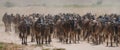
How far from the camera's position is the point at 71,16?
514 cm

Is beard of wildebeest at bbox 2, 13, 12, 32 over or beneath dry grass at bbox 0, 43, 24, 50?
over

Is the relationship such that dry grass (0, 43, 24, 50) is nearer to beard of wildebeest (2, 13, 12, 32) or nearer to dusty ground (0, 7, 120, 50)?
dusty ground (0, 7, 120, 50)

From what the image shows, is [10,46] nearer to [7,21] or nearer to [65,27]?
[7,21]

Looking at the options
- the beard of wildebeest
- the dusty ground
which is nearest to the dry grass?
the dusty ground

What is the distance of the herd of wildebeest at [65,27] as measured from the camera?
5.08 m

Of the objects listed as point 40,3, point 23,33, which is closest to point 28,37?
point 23,33

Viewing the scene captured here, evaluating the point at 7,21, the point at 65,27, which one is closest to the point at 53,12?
the point at 65,27

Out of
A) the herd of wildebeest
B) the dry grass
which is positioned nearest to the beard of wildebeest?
the herd of wildebeest

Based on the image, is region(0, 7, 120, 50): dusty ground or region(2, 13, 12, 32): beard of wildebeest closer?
region(0, 7, 120, 50): dusty ground

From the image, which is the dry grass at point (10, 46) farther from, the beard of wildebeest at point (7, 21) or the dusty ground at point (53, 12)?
the beard of wildebeest at point (7, 21)

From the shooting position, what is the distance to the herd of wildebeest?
5.08 meters

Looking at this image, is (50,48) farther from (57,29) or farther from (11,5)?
(11,5)

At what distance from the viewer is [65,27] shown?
521cm

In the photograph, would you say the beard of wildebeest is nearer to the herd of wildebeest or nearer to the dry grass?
the herd of wildebeest
